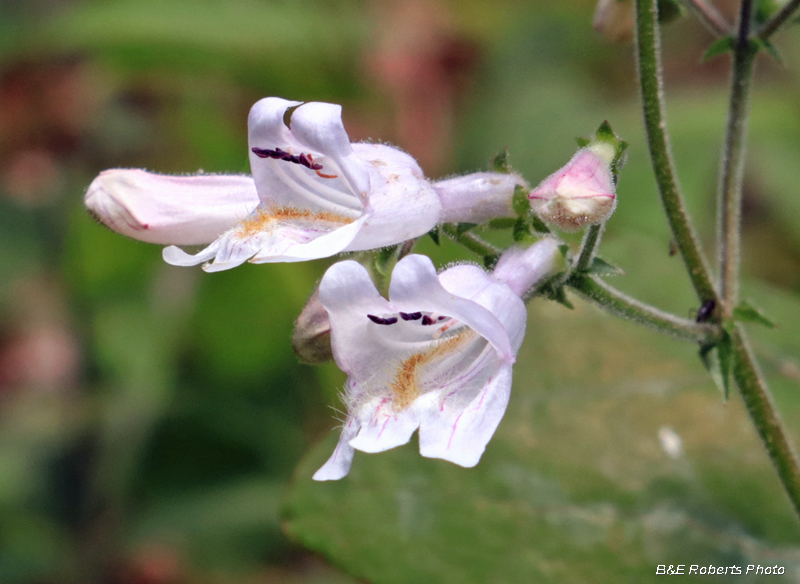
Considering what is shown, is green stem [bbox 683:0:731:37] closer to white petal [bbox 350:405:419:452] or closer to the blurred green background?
the blurred green background

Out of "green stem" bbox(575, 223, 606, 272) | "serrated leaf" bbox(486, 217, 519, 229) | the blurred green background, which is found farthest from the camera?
the blurred green background

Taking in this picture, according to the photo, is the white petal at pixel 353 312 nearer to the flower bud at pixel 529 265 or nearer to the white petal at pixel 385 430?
the white petal at pixel 385 430

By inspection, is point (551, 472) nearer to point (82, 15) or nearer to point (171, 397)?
point (171, 397)

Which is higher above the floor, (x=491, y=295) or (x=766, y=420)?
(x=491, y=295)

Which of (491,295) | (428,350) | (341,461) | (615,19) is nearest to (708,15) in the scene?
(615,19)

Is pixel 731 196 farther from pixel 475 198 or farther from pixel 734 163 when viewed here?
pixel 475 198

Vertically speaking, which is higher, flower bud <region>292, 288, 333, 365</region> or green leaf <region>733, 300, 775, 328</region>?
green leaf <region>733, 300, 775, 328</region>

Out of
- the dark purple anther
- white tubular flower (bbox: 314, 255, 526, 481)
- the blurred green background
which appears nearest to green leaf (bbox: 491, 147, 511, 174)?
white tubular flower (bbox: 314, 255, 526, 481)
